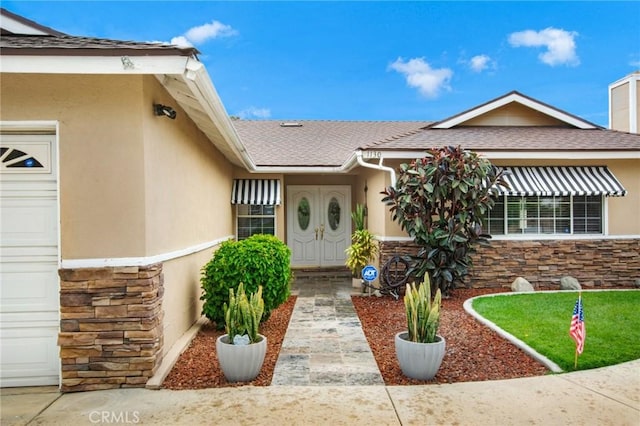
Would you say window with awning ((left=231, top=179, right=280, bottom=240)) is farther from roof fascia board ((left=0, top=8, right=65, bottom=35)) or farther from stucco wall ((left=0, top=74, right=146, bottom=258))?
stucco wall ((left=0, top=74, right=146, bottom=258))

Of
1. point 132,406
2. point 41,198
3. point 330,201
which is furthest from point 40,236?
point 330,201

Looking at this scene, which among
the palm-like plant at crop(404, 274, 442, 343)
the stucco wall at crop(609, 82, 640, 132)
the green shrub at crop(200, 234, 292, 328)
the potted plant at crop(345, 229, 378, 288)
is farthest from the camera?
the stucco wall at crop(609, 82, 640, 132)

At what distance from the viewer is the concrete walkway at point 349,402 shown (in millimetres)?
3965

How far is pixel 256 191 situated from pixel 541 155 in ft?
27.6

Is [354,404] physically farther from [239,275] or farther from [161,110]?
[161,110]

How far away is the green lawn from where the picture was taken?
555 cm

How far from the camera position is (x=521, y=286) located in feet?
32.5

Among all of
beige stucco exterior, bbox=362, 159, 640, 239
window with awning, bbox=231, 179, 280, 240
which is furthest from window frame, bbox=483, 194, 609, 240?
window with awning, bbox=231, 179, 280, 240

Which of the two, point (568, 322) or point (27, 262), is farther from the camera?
point (568, 322)

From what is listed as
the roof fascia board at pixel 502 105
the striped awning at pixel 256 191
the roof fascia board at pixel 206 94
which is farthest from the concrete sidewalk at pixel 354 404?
the striped awning at pixel 256 191

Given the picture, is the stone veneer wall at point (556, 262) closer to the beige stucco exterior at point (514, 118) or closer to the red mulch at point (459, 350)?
the red mulch at point (459, 350)

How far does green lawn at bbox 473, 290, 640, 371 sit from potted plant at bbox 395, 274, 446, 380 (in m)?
1.82

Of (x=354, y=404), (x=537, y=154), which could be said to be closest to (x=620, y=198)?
(x=537, y=154)

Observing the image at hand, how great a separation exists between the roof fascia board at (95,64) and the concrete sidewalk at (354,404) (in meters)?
3.65
